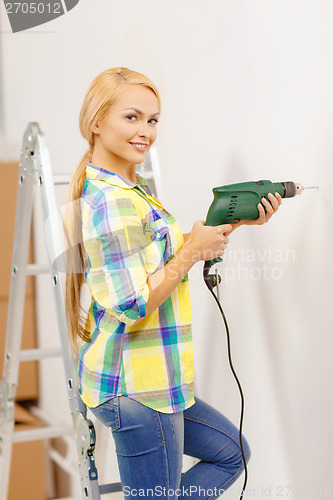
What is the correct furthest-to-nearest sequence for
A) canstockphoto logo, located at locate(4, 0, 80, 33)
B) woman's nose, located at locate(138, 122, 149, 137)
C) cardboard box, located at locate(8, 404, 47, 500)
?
cardboard box, located at locate(8, 404, 47, 500) < canstockphoto logo, located at locate(4, 0, 80, 33) < woman's nose, located at locate(138, 122, 149, 137)

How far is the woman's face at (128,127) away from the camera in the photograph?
101 centimetres

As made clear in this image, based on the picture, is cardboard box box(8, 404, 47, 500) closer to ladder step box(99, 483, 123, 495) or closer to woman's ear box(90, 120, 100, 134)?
ladder step box(99, 483, 123, 495)

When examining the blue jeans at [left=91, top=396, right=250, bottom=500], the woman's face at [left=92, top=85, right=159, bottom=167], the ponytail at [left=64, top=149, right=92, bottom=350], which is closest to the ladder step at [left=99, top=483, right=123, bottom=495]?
the blue jeans at [left=91, top=396, right=250, bottom=500]

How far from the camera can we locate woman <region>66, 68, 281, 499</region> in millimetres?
928

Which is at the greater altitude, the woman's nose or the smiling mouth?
the woman's nose

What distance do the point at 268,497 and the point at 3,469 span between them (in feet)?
2.29

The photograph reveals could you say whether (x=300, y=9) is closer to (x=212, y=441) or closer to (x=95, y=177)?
(x=95, y=177)

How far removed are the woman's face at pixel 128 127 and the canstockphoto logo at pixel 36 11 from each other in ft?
3.54

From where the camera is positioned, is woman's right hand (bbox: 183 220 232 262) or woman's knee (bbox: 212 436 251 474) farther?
woman's knee (bbox: 212 436 251 474)

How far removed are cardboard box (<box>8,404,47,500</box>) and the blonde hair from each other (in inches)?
54.4

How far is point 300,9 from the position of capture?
1.12 m

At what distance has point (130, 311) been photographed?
916mm

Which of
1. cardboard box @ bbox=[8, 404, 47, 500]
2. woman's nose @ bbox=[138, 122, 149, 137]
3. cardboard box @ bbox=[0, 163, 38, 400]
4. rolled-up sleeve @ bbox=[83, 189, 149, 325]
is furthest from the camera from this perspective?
cardboard box @ bbox=[0, 163, 38, 400]

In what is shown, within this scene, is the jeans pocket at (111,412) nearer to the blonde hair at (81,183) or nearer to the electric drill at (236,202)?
the blonde hair at (81,183)
